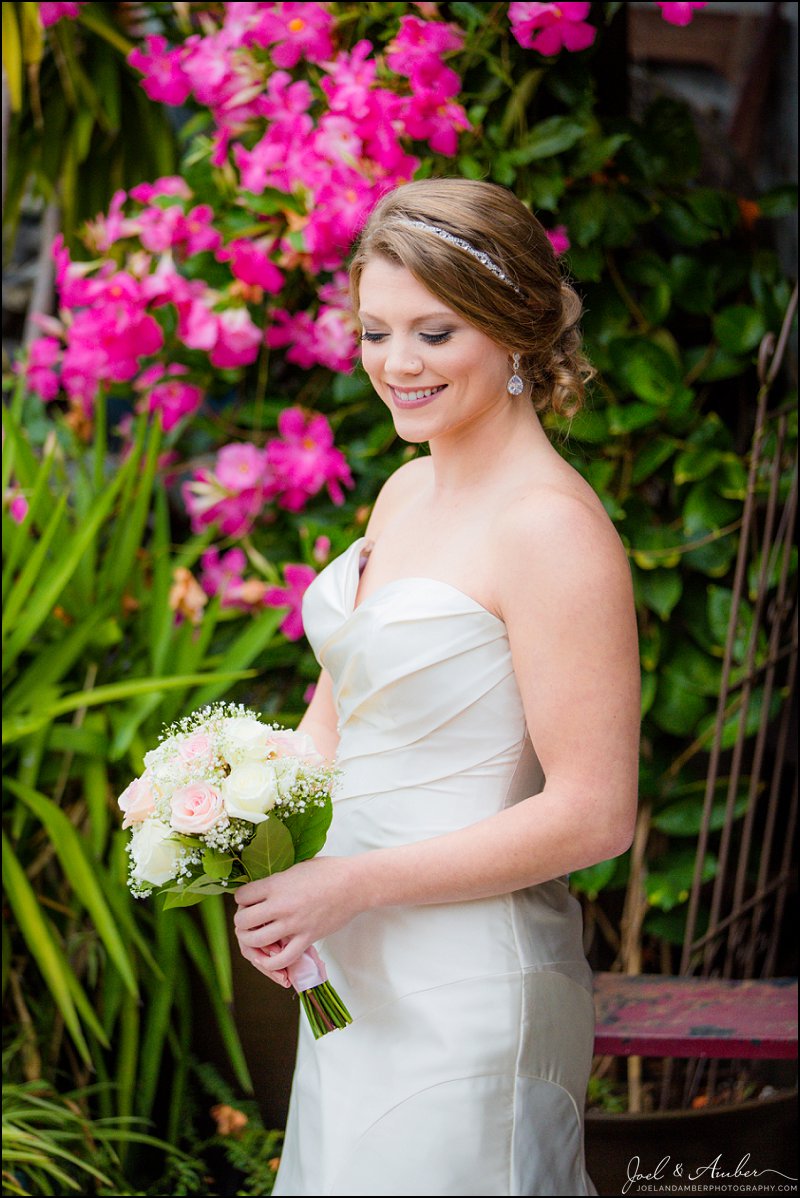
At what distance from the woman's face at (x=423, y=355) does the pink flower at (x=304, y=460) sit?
1472mm

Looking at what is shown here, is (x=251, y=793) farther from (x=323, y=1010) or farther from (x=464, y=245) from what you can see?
(x=464, y=245)

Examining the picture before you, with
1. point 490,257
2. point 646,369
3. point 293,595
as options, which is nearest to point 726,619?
point 646,369

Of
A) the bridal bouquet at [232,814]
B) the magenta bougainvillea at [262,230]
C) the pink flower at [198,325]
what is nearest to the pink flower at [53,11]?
the magenta bougainvillea at [262,230]

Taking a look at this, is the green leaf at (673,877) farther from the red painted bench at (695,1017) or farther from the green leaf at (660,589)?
the green leaf at (660,589)

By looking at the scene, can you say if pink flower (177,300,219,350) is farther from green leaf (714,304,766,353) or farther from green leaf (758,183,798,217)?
green leaf (758,183,798,217)

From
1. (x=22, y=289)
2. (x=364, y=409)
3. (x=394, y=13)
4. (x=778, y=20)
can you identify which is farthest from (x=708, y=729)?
(x=22, y=289)

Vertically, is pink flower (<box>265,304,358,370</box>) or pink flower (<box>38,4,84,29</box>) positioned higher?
pink flower (<box>38,4,84,29</box>)

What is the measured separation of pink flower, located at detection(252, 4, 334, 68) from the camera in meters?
2.76

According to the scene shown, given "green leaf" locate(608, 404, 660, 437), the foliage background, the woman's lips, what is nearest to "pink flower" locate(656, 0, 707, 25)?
the foliage background

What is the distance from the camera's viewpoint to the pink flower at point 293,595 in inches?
115

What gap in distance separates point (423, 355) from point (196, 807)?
0.60 m

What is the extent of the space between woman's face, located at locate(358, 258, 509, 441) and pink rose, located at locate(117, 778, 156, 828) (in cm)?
53

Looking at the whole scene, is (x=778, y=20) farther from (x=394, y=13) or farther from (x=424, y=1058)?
(x=424, y=1058)

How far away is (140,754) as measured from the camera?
279 cm
